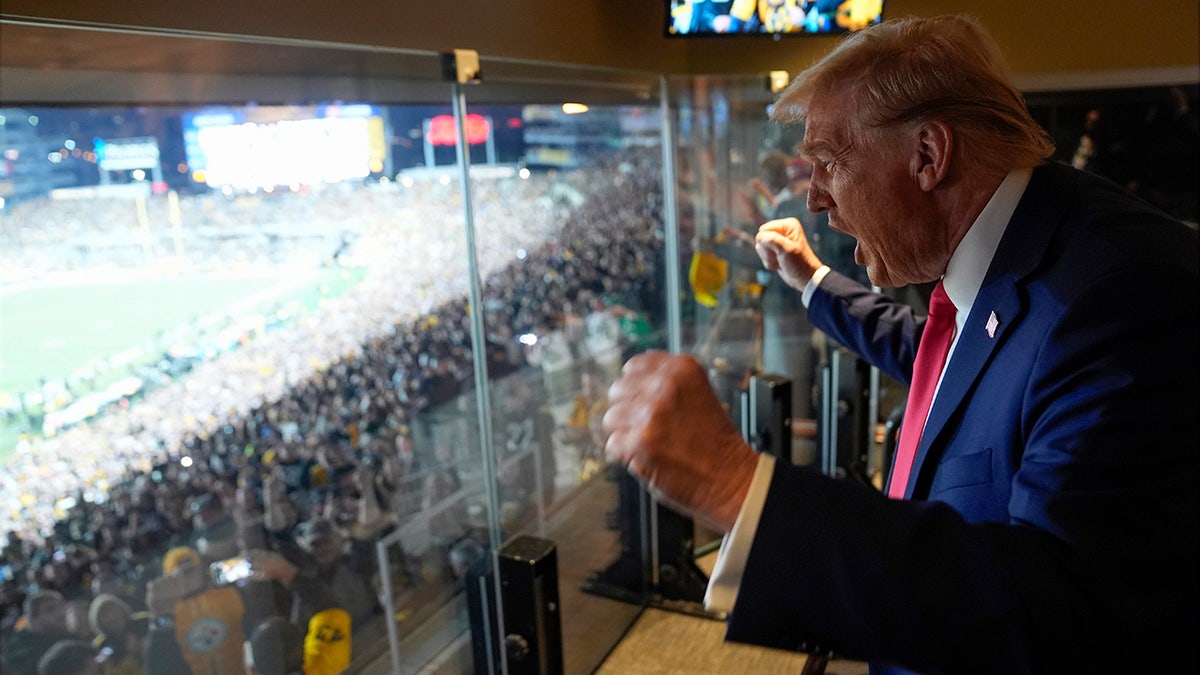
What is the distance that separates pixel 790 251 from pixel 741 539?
3.89 ft

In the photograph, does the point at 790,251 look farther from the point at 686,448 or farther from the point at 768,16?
the point at 768,16

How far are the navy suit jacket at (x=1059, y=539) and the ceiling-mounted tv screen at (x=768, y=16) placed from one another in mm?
2639

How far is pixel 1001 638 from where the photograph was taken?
0.72 meters

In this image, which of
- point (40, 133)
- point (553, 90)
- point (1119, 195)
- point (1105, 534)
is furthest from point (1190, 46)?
point (40, 133)

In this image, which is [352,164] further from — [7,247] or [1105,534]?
[1105,534]

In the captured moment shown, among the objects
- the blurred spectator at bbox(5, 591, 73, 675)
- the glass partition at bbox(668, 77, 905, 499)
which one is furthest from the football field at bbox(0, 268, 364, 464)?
the glass partition at bbox(668, 77, 905, 499)

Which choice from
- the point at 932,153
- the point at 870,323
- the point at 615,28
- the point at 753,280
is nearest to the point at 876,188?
the point at 932,153

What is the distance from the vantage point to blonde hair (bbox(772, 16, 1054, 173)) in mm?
993

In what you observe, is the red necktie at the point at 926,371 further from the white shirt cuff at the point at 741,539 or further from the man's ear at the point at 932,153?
the white shirt cuff at the point at 741,539

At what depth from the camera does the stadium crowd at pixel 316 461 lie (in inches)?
88.6

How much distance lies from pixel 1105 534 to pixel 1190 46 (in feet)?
15.0

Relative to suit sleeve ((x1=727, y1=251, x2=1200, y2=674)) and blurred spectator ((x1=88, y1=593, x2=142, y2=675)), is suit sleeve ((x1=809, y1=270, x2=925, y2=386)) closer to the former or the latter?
suit sleeve ((x1=727, y1=251, x2=1200, y2=674))

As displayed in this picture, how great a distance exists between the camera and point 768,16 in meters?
3.36

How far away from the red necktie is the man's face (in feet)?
0.62
